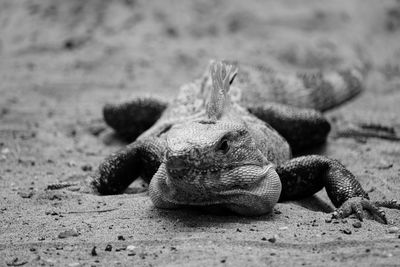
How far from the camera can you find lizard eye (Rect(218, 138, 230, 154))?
3.91 metres

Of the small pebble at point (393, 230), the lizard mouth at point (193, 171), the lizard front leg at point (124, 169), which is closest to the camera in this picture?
the lizard mouth at point (193, 171)

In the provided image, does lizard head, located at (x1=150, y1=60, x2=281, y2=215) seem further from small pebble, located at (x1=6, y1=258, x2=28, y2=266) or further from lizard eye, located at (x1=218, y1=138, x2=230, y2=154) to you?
small pebble, located at (x1=6, y1=258, x2=28, y2=266)

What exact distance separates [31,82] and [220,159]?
5.78 meters

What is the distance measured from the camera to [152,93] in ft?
23.2

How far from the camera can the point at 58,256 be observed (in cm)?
354

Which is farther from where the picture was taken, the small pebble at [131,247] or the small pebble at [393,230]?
the small pebble at [393,230]

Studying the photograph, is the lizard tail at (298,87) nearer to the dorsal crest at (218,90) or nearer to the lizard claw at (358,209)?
the dorsal crest at (218,90)

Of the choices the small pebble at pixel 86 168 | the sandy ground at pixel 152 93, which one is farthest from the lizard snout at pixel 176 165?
the small pebble at pixel 86 168

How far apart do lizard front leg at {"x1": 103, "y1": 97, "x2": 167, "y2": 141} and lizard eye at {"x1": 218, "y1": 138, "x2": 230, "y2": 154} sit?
9.43 feet

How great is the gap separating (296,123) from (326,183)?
1.64 meters

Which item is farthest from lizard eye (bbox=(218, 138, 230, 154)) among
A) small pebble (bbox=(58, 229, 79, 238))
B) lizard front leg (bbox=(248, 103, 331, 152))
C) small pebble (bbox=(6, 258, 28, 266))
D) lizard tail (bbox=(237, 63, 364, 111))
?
lizard tail (bbox=(237, 63, 364, 111))

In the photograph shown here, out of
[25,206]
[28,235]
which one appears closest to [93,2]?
[25,206]

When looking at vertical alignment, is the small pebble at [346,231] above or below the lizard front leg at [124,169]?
below

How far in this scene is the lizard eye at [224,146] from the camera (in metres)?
3.91
